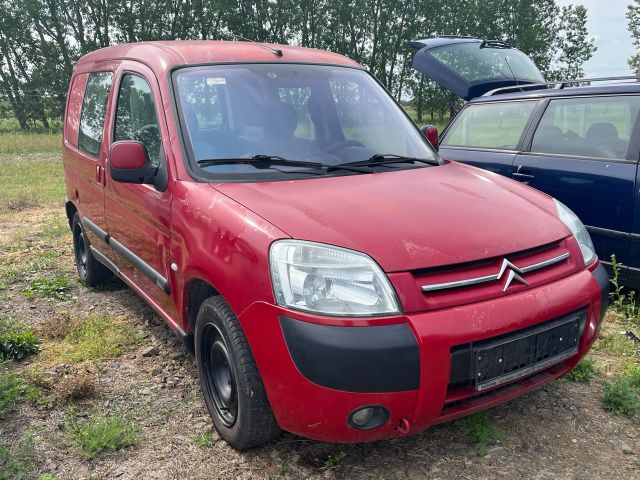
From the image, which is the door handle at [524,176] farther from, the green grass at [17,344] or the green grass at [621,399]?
the green grass at [17,344]

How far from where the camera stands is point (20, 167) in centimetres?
1404

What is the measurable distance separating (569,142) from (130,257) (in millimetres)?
3415

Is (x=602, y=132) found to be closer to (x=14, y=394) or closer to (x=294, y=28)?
(x=14, y=394)

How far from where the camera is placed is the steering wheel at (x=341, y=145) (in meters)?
2.99

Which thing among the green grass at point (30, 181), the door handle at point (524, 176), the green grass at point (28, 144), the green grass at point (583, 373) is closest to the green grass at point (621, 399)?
the green grass at point (583, 373)

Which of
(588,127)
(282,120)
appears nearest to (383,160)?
(282,120)

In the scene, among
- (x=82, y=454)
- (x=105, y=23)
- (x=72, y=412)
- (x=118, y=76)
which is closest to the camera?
(x=82, y=454)

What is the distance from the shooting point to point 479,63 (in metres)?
6.04

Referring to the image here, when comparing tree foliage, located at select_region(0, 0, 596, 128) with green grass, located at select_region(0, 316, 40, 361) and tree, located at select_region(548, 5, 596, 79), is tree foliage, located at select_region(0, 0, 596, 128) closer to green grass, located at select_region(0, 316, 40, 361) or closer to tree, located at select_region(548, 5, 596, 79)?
tree, located at select_region(548, 5, 596, 79)

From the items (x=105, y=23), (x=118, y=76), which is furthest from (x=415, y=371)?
(x=105, y=23)

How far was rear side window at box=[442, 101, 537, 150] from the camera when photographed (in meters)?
4.82

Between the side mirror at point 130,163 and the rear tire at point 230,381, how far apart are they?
831 mm

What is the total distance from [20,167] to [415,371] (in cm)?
1467

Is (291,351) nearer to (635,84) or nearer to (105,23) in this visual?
(635,84)
